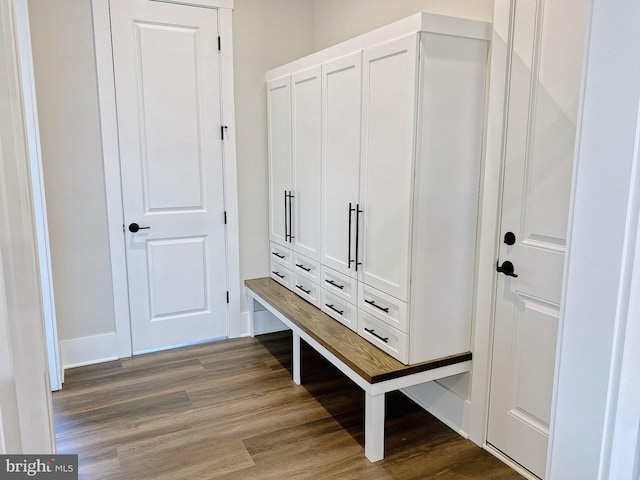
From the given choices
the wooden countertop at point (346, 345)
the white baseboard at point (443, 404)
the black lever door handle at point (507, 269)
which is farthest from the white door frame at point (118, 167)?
the black lever door handle at point (507, 269)

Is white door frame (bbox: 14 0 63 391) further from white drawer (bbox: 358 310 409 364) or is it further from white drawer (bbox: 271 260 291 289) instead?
white drawer (bbox: 358 310 409 364)

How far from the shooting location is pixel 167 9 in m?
3.21

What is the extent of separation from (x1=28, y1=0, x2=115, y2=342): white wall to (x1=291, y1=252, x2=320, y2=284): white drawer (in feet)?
4.32

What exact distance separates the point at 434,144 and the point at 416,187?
0.69 feet

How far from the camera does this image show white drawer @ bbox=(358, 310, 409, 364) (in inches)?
87.8

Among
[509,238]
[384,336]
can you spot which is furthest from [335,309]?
[509,238]

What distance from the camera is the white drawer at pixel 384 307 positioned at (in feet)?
7.28

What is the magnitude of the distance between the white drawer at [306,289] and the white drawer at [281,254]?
158mm

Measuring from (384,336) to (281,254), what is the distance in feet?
4.56

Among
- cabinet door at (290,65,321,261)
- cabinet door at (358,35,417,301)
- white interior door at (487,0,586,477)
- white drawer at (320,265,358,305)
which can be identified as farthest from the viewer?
cabinet door at (290,65,321,261)

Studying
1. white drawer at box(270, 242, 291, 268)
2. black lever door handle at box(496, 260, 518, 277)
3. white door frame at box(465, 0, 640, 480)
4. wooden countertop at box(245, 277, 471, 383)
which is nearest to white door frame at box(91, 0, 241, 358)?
white drawer at box(270, 242, 291, 268)

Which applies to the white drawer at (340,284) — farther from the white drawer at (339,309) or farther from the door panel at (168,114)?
the door panel at (168,114)

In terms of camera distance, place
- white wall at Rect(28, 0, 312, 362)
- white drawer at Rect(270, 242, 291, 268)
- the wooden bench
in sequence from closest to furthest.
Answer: the wooden bench, white wall at Rect(28, 0, 312, 362), white drawer at Rect(270, 242, 291, 268)

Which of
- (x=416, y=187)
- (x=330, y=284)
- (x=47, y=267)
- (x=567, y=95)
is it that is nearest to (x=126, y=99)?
(x=47, y=267)
